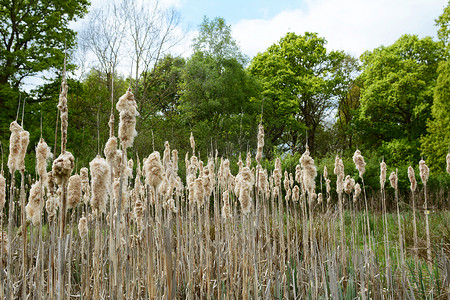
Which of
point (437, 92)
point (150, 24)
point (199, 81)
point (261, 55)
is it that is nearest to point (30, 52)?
point (150, 24)

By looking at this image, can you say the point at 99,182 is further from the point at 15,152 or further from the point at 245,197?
the point at 245,197

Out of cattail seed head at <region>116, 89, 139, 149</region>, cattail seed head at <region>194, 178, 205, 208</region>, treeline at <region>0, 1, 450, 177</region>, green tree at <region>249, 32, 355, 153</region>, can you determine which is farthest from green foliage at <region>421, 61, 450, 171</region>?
cattail seed head at <region>116, 89, 139, 149</region>

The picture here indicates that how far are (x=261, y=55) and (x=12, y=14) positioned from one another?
1820 centimetres

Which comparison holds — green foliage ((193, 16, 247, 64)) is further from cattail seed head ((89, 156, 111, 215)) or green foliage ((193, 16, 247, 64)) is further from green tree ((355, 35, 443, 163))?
cattail seed head ((89, 156, 111, 215))

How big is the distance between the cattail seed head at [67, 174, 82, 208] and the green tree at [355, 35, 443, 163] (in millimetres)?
23185

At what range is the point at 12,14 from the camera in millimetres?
14289

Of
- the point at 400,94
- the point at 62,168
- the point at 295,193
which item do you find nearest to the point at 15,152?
the point at 62,168

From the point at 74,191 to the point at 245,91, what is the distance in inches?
917

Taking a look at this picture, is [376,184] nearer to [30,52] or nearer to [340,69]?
[30,52]

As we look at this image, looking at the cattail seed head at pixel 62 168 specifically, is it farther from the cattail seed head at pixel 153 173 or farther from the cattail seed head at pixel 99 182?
the cattail seed head at pixel 153 173

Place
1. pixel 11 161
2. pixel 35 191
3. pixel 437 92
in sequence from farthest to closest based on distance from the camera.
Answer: pixel 437 92 → pixel 35 191 → pixel 11 161

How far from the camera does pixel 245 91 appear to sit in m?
24.0

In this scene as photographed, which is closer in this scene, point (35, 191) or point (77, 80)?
point (35, 191)

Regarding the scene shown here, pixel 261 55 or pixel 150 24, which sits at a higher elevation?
pixel 261 55
